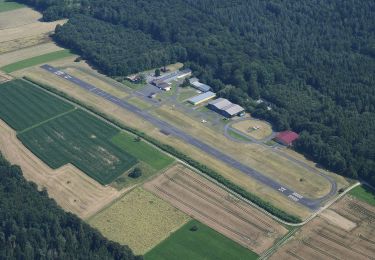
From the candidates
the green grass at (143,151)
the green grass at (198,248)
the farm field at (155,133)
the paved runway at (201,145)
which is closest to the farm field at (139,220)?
the green grass at (198,248)

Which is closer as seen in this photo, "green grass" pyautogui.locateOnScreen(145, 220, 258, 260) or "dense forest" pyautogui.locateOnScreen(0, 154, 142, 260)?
"dense forest" pyautogui.locateOnScreen(0, 154, 142, 260)

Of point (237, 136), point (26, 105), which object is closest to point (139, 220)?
point (237, 136)

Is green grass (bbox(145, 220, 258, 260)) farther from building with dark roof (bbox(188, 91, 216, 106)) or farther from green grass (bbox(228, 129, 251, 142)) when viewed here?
building with dark roof (bbox(188, 91, 216, 106))

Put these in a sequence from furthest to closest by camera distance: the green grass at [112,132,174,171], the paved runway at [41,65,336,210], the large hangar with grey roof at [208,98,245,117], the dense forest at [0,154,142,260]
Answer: the large hangar with grey roof at [208,98,245,117], the green grass at [112,132,174,171], the paved runway at [41,65,336,210], the dense forest at [0,154,142,260]

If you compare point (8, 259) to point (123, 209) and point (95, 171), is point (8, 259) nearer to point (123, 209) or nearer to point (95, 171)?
Answer: point (123, 209)

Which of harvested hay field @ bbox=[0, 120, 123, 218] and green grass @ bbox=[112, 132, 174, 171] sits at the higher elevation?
green grass @ bbox=[112, 132, 174, 171]

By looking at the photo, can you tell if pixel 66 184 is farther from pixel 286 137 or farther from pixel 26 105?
pixel 286 137

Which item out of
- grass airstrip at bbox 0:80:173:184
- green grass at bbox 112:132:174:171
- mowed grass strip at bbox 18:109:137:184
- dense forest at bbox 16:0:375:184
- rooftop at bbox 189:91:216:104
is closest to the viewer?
mowed grass strip at bbox 18:109:137:184

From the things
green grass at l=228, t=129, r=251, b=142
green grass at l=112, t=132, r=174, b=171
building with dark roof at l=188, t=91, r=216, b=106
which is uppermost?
green grass at l=228, t=129, r=251, b=142

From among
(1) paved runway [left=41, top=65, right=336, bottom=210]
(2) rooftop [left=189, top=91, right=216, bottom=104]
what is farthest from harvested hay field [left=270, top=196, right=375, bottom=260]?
(2) rooftop [left=189, top=91, right=216, bottom=104]
